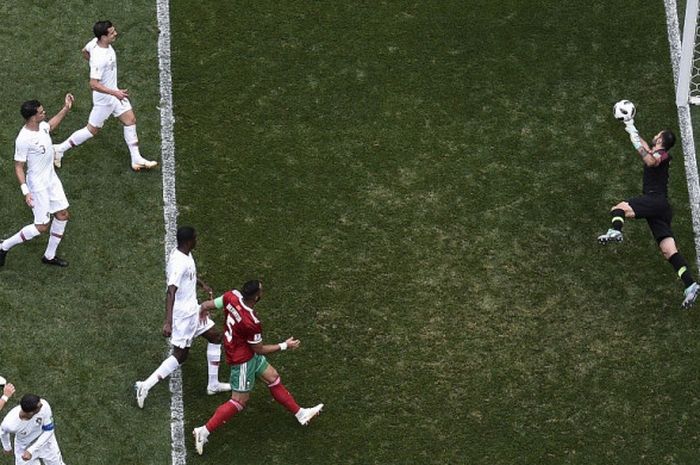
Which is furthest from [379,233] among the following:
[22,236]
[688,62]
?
[688,62]

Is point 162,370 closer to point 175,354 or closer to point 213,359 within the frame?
point 175,354

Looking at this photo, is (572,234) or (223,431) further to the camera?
(572,234)

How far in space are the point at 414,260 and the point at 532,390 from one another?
1.99 m

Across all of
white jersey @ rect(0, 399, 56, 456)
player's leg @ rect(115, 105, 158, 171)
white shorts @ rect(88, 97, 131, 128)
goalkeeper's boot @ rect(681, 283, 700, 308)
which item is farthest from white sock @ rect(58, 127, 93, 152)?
goalkeeper's boot @ rect(681, 283, 700, 308)

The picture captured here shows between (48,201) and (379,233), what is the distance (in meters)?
3.46

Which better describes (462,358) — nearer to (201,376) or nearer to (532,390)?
(532,390)

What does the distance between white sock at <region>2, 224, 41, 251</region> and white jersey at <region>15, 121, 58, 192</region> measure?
436 millimetres

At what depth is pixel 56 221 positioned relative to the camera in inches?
667

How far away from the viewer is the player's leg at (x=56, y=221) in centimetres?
1678

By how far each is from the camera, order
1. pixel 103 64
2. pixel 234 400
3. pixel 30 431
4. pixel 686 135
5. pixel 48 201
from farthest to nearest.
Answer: pixel 686 135 → pixel 103 64 → pixel 48 201 → pixel 234 400 → pixel 30 431

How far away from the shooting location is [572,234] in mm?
17719

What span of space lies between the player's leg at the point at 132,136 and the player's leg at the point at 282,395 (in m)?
3.30

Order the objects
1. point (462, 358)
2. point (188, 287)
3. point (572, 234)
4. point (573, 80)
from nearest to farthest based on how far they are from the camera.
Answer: point (188, 287) < point (462, 358) < point (572, 234) < point (573, 80)

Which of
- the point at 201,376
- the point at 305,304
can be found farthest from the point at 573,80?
the point at 201,376
